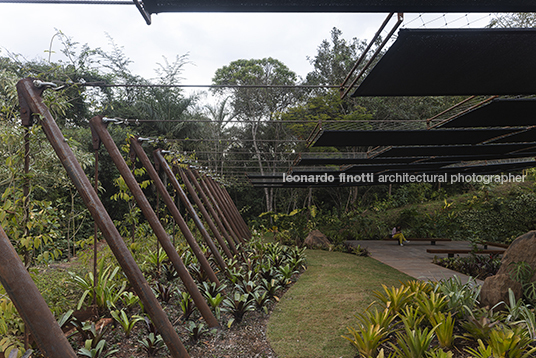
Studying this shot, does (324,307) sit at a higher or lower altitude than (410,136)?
lower

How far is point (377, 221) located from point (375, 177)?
3279 millimetres

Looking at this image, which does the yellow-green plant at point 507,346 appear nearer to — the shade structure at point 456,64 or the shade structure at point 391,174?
the shade structure at point 456,64

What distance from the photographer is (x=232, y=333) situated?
4.25 metres

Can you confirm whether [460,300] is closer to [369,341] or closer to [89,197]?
[369,341]

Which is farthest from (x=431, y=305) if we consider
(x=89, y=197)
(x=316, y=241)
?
(x=316, y=241)

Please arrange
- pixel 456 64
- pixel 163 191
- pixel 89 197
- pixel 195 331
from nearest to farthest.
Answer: pixel 89 197, pixel 456 64, pixel 195 331, pixel 163 191

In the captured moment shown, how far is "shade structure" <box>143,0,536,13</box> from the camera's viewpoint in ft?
6.45

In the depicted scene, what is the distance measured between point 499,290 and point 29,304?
17.1 ft

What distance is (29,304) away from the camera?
5.96 feet

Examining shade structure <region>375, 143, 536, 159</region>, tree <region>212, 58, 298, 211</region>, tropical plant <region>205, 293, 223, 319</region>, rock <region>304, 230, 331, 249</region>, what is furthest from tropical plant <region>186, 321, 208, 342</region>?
tree <region>212, 58, 298, 211</region>

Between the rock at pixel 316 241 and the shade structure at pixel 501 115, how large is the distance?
7937 mm

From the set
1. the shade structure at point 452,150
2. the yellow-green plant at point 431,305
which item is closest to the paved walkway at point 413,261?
the yellow-green plant at point 431,305

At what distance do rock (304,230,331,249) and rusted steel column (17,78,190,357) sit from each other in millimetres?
9826

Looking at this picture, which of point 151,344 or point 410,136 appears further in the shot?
point 410,136
